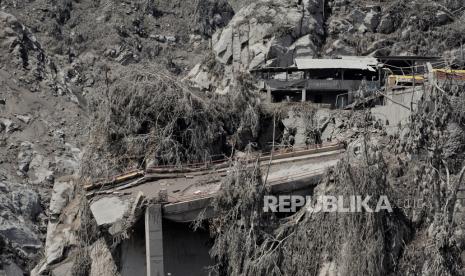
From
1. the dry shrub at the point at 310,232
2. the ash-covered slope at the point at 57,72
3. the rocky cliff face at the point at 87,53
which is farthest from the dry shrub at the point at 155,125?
the rocky cliff face at the point at 87,53

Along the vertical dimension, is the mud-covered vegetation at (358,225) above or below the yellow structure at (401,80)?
below

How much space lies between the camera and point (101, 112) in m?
15.0

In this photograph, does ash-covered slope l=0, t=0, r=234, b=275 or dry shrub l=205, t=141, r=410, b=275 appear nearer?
dry shrub l=205, t=141, r=410, b=275

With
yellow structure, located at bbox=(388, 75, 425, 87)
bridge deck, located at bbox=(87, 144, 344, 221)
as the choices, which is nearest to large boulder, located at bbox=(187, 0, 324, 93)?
yellow structure, located at bbox=(388, 75, 425, 87)

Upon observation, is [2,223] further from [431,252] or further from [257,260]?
[431,252]

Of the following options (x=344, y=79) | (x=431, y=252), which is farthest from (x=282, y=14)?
(x=431, y=252)

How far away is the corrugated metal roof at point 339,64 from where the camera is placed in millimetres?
25391

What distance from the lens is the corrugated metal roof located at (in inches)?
1000

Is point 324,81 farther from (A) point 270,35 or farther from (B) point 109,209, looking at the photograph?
(B) point 109,209

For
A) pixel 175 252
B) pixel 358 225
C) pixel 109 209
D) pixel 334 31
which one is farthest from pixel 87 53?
pixel 358 225

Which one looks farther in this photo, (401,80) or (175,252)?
(401,80)

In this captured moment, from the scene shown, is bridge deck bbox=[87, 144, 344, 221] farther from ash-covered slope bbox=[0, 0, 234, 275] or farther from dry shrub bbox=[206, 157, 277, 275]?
ash-covered slope bbox=[0, 0, 234, 275]

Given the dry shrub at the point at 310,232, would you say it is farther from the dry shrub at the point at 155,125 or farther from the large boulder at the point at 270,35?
the large boulder at the point at 270,35

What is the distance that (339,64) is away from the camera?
2595cm
